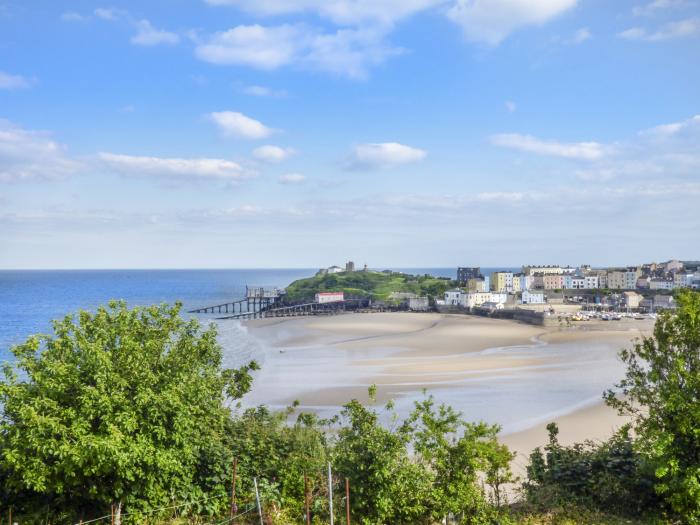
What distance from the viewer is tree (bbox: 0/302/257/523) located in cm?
962

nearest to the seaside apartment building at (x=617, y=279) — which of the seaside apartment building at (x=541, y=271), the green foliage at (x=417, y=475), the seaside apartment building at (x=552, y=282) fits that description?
the seaside apartment building at (x=552, y=282)

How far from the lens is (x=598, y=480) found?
12.6 m

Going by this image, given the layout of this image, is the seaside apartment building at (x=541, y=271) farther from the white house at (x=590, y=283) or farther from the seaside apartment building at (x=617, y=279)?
the seaside apartment building at (x=617, y=279)

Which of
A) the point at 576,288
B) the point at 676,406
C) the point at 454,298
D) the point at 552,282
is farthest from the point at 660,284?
the point at 676,406

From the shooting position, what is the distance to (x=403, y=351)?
49.4 meters

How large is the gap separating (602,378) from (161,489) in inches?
1301

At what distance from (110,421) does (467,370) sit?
32410mm

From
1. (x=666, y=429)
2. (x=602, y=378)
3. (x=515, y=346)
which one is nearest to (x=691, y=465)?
(x=666, y=429)

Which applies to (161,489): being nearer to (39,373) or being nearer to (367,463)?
(39,373)

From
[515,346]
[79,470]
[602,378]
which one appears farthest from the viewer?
[515,346]

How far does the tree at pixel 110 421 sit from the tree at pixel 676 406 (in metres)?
8.82

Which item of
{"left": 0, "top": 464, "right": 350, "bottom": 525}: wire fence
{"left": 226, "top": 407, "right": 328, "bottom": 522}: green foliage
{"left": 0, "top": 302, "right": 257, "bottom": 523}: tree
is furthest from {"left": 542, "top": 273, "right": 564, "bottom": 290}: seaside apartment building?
{"left": 0, "top": 302, "right": 257, "bottom": 523}: tree

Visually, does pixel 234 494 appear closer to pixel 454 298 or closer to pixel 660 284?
pixel 454 298

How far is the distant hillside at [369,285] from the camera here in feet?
410
